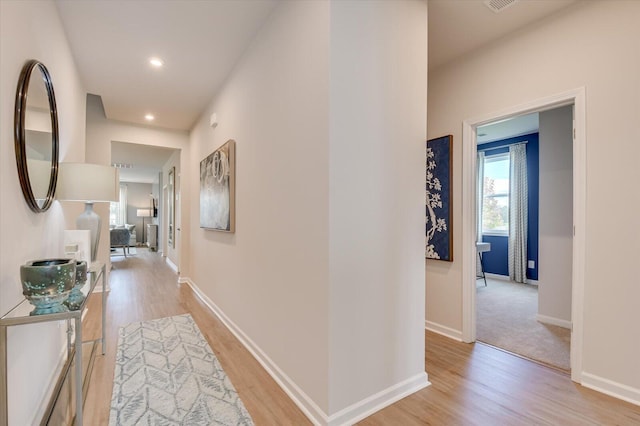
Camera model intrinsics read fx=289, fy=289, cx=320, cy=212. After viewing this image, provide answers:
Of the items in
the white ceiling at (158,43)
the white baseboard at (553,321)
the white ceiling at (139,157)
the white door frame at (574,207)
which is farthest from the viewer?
the white ceiling at (139,157)

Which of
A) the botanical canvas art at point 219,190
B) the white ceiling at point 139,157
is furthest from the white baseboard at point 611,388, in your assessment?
the white ceiling at point 139,157

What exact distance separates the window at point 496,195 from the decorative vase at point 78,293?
648 centimetres

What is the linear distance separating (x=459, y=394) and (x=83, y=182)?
3091 mm

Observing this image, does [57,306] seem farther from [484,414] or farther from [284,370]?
[484,414]

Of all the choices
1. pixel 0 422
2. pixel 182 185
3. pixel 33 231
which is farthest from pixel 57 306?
pixel 182 185

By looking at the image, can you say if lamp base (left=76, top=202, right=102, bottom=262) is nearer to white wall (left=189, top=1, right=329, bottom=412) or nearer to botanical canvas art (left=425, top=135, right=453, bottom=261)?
white wall (left=189, top=1, right=329, bottom=412)

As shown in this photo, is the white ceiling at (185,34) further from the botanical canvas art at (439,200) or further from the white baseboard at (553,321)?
the white baseboard at (553,321)

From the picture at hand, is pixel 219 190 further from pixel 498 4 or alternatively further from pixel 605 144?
pixel 605 144

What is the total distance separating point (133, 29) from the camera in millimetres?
2467

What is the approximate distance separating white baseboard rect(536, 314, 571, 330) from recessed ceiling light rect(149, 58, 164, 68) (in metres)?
5.05

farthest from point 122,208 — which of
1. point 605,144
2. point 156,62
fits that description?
point 605,144

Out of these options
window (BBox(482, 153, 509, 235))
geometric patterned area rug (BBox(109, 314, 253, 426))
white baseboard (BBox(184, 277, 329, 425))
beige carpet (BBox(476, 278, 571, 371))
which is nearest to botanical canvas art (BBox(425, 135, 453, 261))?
beige carpet (BBox(476, 278, 571, 371))

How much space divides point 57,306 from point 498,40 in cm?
368

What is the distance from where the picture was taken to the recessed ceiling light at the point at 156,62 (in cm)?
293
